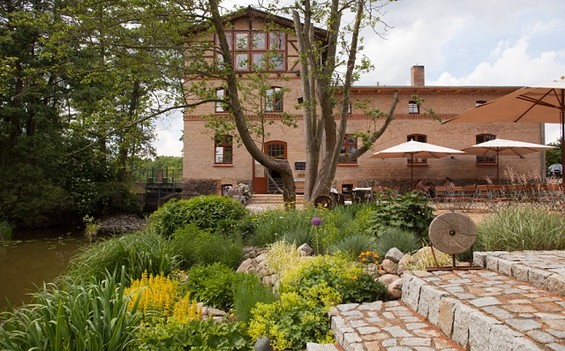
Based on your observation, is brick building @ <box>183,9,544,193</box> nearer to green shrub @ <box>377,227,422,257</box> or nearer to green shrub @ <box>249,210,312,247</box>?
green shrub @ <box>249,210,312,247</box>

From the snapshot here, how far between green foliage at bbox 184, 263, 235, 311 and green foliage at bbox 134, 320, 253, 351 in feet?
4.85

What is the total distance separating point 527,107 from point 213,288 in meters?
7.36

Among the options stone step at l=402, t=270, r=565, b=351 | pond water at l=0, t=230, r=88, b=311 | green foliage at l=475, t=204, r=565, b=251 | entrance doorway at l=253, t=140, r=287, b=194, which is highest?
entrance doorway at l=253, t=140, r=287, b=194

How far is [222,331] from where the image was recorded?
10.7 ft

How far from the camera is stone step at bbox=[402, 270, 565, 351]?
2.70 m

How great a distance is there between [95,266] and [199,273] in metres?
1.52

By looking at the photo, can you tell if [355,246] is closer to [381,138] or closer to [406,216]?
[406,216]

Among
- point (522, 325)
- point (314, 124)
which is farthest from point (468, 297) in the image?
point (314, 124)

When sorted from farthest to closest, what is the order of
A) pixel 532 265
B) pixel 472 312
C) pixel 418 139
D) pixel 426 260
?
pixel 418 139 → pixel 426 260 → pixel 532 265 → pixel 472 312

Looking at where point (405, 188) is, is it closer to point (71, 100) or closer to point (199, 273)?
point (71, 100)

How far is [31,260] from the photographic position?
39.1ft

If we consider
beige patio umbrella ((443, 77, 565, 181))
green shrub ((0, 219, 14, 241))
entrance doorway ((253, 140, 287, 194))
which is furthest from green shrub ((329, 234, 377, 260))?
entrance doorway ((253, 140, 287, 194))

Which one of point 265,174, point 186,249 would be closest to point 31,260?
point 186,249

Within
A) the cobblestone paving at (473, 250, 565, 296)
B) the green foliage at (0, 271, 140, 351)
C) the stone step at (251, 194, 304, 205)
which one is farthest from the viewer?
the stone step at (251, 194, 304, 205)
